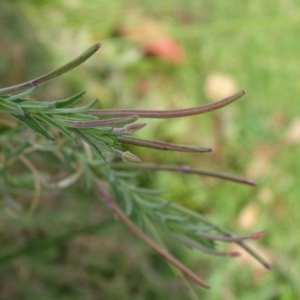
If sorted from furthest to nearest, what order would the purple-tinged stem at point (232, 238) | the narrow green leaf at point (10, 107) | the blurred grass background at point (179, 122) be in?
the blurred grass background at point (179, 122) → the purple-tinged stem at point (232, 238) → the narrow green leaf at point (10, 107)

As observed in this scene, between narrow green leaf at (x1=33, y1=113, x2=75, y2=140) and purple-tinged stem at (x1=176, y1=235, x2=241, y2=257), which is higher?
narrow green leaf at (x1=33, y1=113, x2=75, y2=140)

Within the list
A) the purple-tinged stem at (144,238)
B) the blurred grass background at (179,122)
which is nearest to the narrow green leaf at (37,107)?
the purple-tinged stem at (144,238)

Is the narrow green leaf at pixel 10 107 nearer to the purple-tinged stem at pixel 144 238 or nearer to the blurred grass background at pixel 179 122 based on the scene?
the purple-tinged stem at pixel 144 238

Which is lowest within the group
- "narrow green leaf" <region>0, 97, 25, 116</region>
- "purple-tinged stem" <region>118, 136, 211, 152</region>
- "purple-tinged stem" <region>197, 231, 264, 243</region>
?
"purple-tinged stem" <region>197, 231, 264, 243</region>

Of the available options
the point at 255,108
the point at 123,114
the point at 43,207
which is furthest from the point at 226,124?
the point at 123,114

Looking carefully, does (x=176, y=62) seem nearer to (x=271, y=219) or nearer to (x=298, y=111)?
(x=298, y=111)

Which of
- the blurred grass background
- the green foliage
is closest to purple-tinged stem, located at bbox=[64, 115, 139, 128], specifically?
the green foliage

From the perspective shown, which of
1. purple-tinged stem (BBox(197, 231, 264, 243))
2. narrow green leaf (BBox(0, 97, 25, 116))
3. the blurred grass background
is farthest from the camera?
the blurred grass background

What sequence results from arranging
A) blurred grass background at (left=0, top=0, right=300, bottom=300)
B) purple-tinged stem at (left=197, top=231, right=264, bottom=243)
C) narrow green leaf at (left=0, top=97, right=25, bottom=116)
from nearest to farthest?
narrow green leaf at (left=0, top=97, right=25, bottom=116)
purple-tinged stem at (left=197, top=231, right=264, bottom=243)
blurred grass background at (left=0, top=0, right=300, bottom=300)

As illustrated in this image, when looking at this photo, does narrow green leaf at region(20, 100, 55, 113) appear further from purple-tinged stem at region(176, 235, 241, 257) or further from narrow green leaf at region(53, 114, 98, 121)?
purple-tinged stem at region(176, 235, 241, 257)
